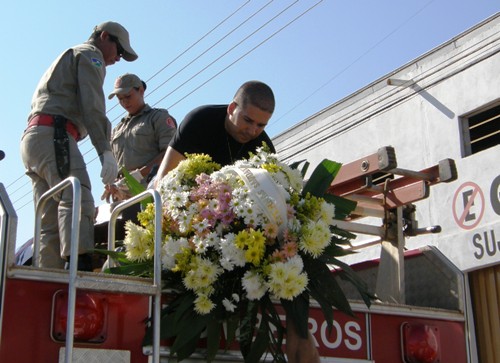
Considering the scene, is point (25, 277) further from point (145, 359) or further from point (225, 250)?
point (225, 250)

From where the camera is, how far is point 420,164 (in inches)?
448

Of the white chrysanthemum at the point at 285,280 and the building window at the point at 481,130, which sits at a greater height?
the building window at the point at 481,130

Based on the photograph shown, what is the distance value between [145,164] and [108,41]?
1.05 m

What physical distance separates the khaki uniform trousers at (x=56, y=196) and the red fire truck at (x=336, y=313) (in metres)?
0.70

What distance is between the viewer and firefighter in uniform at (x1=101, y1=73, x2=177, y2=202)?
5602 mm

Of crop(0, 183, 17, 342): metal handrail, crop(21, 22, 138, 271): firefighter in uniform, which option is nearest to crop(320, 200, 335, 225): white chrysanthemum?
crop(0, 183, 17, 342): metal handrail

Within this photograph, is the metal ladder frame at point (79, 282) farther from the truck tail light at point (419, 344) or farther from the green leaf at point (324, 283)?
the truck tail light at point (419, 344)

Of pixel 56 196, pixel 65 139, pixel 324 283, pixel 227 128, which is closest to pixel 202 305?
pixel 324 283

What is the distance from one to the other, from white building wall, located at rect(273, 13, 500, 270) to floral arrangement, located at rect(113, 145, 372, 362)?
616cm

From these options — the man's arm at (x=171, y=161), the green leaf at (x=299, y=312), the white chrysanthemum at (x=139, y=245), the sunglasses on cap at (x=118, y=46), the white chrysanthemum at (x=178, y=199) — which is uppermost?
the sunglasses on cap at (x=118, y=46)

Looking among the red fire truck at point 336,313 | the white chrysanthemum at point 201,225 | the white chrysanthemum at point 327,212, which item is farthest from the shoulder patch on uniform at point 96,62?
the white chrysanthemum at point 327,212

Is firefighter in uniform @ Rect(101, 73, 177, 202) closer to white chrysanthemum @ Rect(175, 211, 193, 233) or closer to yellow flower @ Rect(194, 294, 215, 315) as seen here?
white chrysanthemum @ Rect(175, 211, 193, 233)

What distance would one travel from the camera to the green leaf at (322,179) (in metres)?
3.69

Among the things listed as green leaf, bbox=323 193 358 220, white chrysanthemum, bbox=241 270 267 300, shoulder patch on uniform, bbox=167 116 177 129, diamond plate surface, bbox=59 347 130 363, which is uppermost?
shoulder patch on uniform, bbox=167 116 177 129
